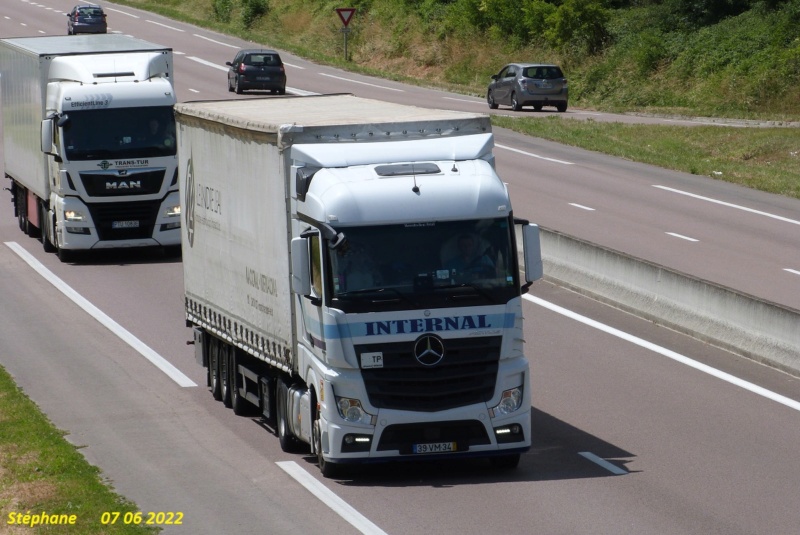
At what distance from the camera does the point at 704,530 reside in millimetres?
11625

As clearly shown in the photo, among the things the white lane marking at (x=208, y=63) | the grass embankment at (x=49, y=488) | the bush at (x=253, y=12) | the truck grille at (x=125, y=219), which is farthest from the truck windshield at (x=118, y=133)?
the bush at (x=253, y=12)

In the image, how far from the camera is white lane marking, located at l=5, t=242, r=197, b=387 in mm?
18344

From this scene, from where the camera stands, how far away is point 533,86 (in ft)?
163

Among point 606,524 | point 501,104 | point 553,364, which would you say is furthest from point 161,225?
point 501,104

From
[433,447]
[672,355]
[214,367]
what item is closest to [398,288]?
[433,447]

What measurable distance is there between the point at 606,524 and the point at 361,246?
3243 mm

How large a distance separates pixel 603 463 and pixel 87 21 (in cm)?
6221

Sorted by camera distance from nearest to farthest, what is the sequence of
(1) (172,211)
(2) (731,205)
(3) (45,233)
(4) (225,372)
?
(4) (225,372) → (1) (172,211) → (3) (45,233) → (2) (731,205)

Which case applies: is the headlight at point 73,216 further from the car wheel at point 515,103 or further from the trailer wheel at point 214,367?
the car wheel at point 515,103

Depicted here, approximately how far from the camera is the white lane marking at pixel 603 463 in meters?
13.5

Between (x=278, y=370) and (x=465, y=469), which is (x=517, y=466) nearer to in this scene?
(x=465, y=469)

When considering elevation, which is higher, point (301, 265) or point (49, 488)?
point (301, 265)

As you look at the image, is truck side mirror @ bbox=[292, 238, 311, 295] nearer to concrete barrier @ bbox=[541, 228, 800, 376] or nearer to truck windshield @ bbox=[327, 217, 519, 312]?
truck windshield @ bbox=[327, 217, 519, 312]

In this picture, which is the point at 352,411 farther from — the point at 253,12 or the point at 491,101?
the point at 253,12
